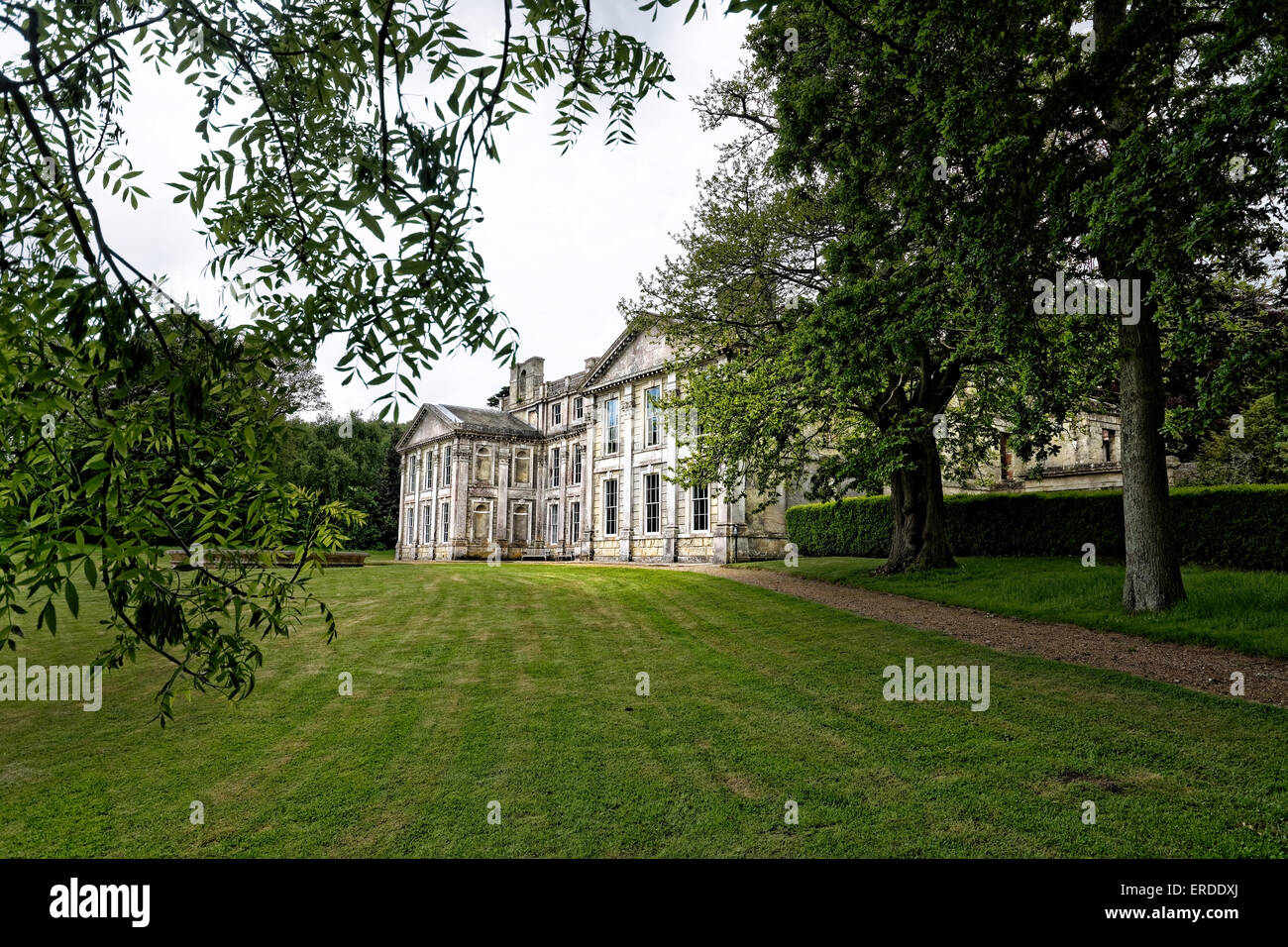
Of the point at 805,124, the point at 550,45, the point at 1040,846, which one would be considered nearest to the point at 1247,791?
the point at 1040,846

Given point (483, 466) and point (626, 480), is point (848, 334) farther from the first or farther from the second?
point (483, 466)

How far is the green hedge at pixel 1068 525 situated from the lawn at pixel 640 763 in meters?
10.9

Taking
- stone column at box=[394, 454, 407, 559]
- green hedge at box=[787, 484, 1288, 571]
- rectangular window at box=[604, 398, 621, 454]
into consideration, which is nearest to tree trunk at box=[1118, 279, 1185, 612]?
green hedge at box=[787, 484, 1288, 571]

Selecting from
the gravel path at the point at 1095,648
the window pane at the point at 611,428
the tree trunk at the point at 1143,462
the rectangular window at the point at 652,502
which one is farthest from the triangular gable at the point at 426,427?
the tree trunk at the point at 1143,462

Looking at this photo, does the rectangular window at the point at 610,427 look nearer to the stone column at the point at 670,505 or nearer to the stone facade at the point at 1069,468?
the stone column at the point at 670,505

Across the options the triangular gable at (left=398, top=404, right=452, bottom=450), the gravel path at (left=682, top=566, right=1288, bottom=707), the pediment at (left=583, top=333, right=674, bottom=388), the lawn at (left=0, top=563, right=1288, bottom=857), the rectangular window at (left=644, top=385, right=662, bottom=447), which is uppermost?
the pediment at (left=583, top=333, right=674, bottom=388)

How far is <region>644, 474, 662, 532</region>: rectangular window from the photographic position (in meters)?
35.5

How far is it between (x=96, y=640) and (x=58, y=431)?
1117 centimetres

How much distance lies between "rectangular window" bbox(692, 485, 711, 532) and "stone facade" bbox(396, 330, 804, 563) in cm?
7

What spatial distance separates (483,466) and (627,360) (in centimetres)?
1556

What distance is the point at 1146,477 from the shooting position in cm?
1188

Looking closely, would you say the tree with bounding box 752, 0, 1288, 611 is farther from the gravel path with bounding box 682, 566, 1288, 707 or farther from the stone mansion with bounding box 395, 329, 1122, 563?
the stone mansion with bounding box 395, 329, 1122, 563

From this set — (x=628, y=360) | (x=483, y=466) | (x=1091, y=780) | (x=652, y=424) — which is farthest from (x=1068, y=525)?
(x=483, y=466)
